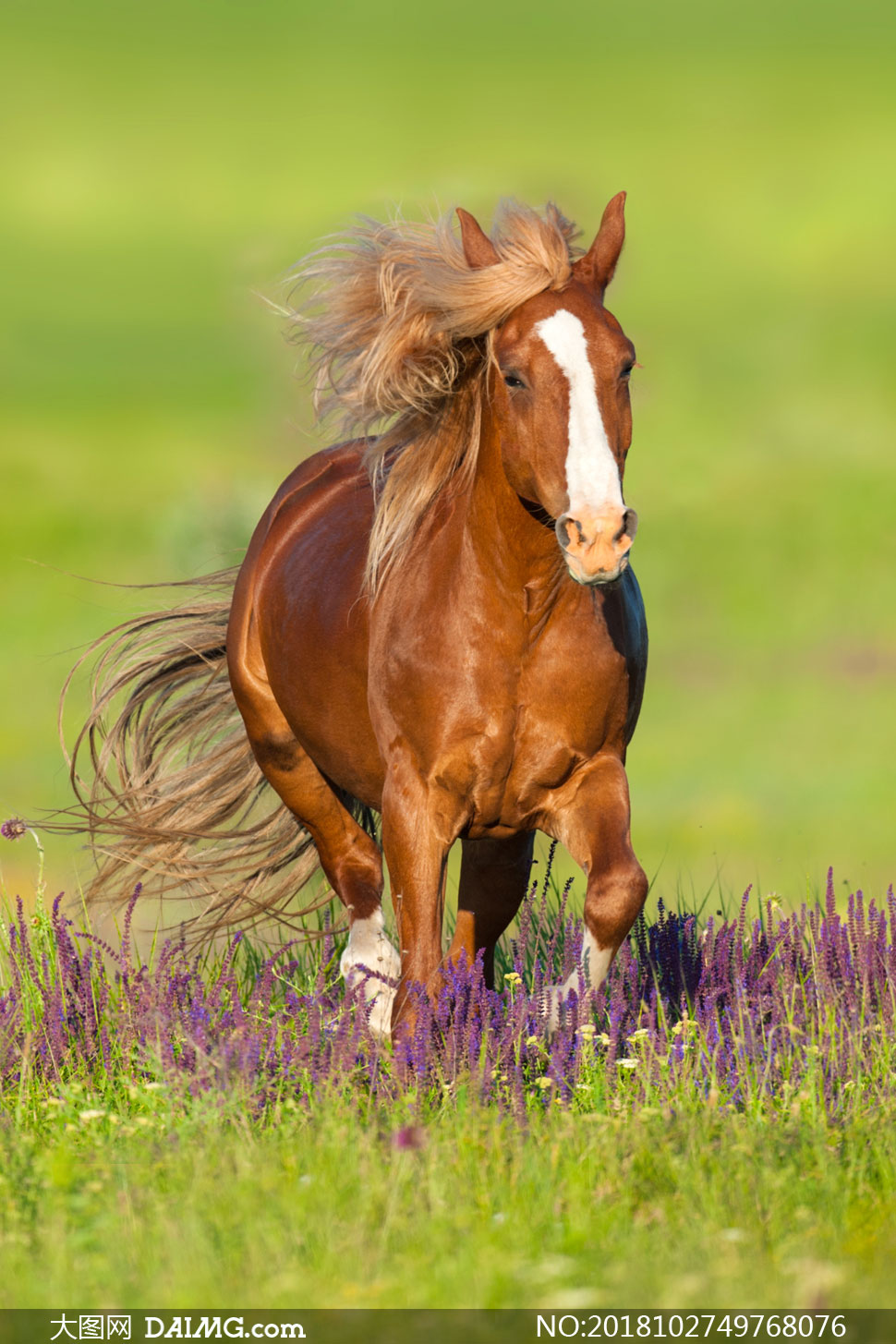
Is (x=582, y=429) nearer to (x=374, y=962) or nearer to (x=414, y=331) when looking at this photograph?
(x=414, y=331)

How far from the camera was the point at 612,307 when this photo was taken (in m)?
39.4

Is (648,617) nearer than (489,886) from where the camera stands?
No

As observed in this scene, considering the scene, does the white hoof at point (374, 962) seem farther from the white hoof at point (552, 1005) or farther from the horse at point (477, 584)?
the white hoof at point (552, 1005)

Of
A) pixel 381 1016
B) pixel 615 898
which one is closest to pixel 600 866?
pixel 615 898

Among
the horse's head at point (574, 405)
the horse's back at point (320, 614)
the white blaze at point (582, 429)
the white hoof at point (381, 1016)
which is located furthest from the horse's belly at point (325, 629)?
the white blaze at point (582, 429)

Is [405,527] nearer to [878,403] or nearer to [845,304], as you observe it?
[878,403]

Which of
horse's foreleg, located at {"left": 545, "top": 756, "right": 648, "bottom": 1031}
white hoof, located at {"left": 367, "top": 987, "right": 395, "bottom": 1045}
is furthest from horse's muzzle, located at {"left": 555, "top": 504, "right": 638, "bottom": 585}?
white hoof, located at {"left": 367, "top": 987, "right": 395, "bottom": 1045}

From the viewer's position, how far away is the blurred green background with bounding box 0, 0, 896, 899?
24.5m

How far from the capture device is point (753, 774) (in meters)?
27.0

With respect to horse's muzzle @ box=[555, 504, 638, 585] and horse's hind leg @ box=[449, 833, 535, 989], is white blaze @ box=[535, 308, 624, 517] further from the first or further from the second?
horse's hind leg @ box=[449, 833, 535, 989]

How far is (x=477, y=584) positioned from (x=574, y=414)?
0.73 m

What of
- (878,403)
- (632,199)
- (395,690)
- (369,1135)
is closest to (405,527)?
(395,690)

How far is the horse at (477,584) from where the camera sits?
407 centimetres

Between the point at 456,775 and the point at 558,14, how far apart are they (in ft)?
302
